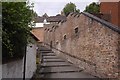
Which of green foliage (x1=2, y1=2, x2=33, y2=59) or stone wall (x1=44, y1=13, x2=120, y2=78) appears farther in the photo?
stone wall (x1=44, y1=13, x2=120, y2=78)

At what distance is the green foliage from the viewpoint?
712 centimetres

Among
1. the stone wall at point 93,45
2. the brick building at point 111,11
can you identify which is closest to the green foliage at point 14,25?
the stone wall at point 93,45

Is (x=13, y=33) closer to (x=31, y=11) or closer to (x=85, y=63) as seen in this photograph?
(x=31, y=11)

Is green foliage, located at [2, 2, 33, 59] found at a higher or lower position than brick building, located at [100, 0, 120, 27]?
lower

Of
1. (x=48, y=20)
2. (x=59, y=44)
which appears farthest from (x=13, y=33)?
(x=48, y=20)

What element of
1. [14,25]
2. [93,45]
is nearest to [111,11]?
[93,45]

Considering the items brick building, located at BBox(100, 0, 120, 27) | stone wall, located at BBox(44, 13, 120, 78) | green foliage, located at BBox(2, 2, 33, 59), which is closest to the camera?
green foliage, located at BBox(2, 2, 33, 59)

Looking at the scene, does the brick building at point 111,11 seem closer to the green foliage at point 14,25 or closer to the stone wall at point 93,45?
the stone wall at point 93,45

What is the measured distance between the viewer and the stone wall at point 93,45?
13.2 meters

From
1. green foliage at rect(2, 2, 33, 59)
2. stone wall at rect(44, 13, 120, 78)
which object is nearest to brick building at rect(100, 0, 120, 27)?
stone wall at rect(44, 13, 120, 78)

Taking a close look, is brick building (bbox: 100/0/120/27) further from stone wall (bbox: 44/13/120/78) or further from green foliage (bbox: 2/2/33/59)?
green foliage (bbox: 2/2/33/59)

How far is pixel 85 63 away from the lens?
18.5m

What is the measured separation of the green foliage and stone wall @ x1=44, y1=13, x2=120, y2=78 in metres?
5.54

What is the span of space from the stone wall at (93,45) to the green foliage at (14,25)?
5.54 meters
